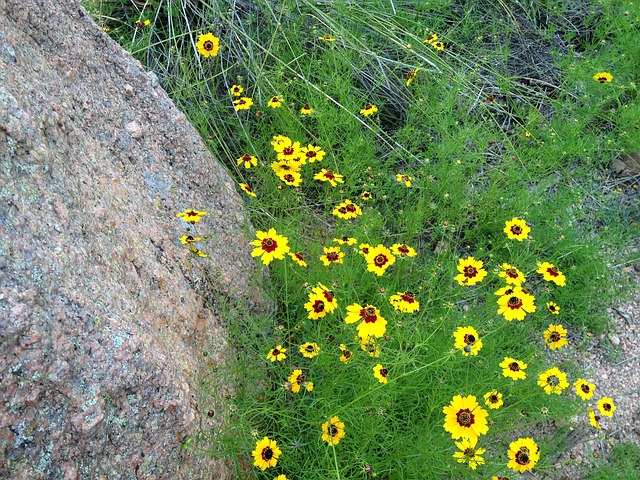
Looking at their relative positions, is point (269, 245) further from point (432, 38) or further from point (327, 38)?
point (432, 38)

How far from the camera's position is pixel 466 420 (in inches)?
67.9

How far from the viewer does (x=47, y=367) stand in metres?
1.29

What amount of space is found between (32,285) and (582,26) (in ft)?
13.9

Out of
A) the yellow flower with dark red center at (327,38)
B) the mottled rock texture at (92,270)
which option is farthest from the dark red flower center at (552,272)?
the yellow flower with dark red center at (327,38)

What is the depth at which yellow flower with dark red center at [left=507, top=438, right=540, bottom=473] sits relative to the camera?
6.02ft

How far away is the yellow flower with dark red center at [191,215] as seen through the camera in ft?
6.63

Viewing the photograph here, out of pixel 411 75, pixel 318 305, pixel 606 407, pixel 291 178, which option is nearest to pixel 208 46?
pixel 291 178

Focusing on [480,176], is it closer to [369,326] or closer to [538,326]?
[538,326]

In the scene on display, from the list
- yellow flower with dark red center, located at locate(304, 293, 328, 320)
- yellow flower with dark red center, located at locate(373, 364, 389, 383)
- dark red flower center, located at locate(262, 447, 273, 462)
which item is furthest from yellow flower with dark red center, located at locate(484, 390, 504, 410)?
dark red flower center, located at locate(262, 447, 273, 462)

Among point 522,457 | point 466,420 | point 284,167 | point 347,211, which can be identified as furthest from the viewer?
point 284,167

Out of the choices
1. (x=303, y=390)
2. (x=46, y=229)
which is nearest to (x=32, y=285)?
(x=46, y=229)

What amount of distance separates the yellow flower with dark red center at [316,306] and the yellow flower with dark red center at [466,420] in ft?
1.73

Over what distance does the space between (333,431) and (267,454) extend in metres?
0.23

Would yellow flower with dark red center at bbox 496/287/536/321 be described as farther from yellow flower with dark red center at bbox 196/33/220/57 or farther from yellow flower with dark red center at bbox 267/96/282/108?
yellow flower with dark red center at bbox 196/33/220/57
